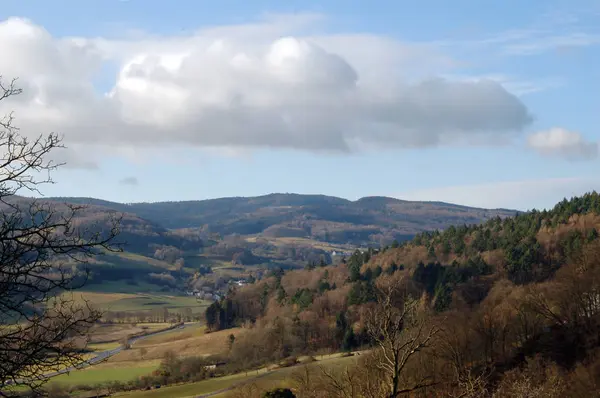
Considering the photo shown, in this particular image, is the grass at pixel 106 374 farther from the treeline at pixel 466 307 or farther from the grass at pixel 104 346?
the grass at pixel 104 346

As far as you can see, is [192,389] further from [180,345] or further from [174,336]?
[174,336]

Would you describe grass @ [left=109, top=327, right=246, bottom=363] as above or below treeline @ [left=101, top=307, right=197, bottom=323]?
above

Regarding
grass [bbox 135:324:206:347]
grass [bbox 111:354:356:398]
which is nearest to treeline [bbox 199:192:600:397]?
grass [bbox 135:324:206:347]

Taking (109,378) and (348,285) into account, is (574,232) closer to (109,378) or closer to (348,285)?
(348,285)

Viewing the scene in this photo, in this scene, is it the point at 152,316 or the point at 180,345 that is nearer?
the point at 180,345

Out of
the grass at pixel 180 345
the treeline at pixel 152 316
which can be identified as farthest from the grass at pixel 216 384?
the treeline at pixel 152 316

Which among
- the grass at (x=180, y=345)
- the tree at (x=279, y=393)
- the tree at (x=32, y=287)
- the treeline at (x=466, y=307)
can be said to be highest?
the tree at (x=32, y=287)

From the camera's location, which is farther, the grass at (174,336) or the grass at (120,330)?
the grass at (120,330)

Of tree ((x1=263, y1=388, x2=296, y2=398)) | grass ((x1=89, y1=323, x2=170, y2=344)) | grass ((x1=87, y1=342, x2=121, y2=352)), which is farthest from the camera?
grass ((x1=89, y1=323, x2=170, y2=344))

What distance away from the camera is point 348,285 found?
146750 mm

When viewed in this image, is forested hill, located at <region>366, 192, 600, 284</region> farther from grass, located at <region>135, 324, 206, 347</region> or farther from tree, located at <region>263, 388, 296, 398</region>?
tree, located at <region>263, 388, 296, 398</region>

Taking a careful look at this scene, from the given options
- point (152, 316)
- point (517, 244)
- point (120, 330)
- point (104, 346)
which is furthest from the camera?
point (152, 316)

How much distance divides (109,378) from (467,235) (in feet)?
299

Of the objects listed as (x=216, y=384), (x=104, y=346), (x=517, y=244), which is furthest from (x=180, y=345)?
(x=517, y=244)
